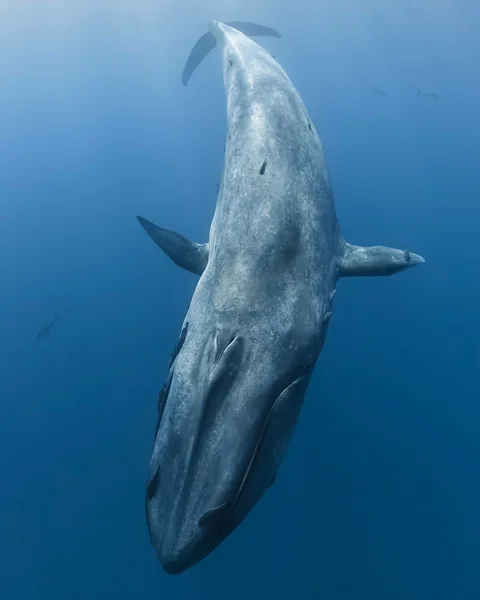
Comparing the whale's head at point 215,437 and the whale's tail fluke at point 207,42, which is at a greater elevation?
the whale's tail fluke at point 207,42

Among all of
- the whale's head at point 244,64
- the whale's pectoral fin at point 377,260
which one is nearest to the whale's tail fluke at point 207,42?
the whale's head at point 244,64

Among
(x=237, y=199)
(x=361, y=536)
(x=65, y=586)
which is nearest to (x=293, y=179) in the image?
(x=237, y=199)

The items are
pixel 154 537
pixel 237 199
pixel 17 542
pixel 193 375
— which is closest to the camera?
pixel 154 537

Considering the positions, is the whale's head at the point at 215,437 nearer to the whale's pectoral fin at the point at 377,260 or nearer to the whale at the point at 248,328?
the whale at the point at 248,328

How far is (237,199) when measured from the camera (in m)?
5.95

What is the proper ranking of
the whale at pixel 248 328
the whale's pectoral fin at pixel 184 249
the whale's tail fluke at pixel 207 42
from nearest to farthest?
1. the whale at pixel 248 328
2. the whale's pectoral fin at pixel 184 249
3. the whale's tail fluke at pixel 207 42

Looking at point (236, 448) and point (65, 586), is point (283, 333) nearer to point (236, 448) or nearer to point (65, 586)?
point (236, 448)

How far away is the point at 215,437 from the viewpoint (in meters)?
4.15

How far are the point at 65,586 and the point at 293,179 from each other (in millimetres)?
14564

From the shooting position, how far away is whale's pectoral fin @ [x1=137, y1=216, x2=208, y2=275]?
23.9ft

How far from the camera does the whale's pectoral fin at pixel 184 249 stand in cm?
727

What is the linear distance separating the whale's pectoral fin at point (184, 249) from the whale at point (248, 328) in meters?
0.03

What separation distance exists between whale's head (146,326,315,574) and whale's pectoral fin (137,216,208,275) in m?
2.47

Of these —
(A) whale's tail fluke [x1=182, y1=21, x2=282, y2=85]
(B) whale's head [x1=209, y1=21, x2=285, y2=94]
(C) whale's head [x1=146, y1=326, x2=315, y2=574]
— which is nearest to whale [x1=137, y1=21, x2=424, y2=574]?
(C) whale's head [x1=146, y1=326, x2=315, y2=574]
